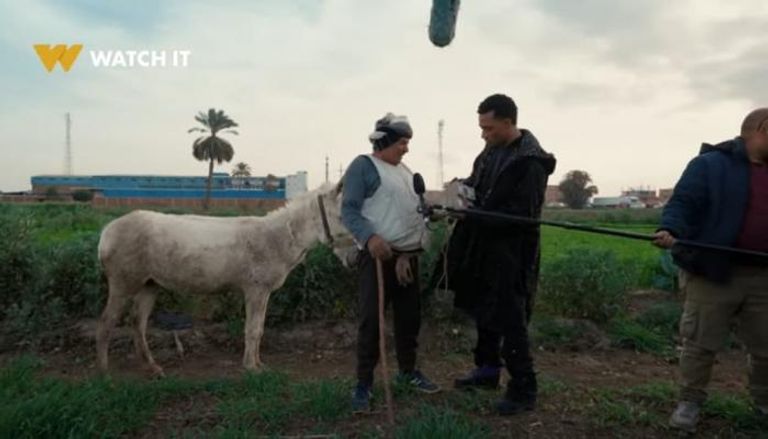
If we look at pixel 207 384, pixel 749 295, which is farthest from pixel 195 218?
pixel 749 295

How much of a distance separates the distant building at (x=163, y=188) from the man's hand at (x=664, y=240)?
193ft

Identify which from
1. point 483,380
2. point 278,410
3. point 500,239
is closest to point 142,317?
point 278,410

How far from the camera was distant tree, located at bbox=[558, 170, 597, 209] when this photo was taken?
78688 mm

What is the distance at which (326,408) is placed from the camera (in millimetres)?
4133

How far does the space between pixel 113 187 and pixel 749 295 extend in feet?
262

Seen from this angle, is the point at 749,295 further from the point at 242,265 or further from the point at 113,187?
the point at 113,187

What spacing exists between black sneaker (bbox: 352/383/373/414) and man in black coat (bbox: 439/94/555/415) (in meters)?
0.88

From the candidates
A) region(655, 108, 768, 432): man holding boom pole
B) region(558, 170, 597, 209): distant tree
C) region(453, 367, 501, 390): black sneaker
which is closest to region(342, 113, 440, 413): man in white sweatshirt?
region(453, 367, 501, 390): black sneaker

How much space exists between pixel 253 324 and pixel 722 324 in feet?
12.6

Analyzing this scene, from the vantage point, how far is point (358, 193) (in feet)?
13.8

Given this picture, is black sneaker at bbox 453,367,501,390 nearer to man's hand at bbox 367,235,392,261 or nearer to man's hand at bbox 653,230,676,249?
man's hand at bbox 367,235,392,261

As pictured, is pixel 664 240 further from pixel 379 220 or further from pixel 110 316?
pixel 110 316

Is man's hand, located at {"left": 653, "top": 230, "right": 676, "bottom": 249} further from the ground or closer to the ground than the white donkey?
further from the ground

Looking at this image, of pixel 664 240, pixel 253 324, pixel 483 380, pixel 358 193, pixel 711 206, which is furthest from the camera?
pixel 253 324
